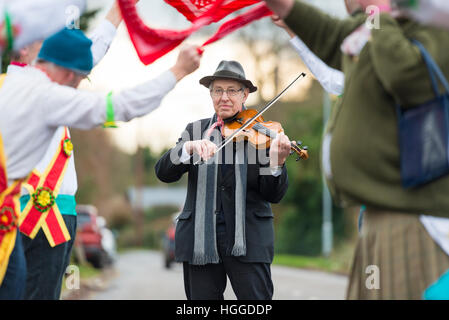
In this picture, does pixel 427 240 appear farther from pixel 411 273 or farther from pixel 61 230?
pixel 61 230

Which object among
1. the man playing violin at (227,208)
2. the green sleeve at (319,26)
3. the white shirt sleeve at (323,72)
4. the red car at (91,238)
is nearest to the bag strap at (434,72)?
the green sleeve at (319,26)

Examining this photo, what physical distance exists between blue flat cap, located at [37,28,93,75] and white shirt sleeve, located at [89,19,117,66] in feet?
2.04

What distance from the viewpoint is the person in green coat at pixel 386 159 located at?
2.48 m

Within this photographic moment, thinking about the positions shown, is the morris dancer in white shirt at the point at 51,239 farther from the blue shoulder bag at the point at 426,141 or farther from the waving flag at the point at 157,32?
the blue shoulder bag at the point at 426,141

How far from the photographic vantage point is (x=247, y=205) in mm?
4145

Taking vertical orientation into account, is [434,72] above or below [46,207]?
above

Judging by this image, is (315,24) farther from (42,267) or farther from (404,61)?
(42,267)

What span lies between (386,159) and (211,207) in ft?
5.59

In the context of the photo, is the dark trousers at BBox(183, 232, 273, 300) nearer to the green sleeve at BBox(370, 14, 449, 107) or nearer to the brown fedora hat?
the brown fedora hat

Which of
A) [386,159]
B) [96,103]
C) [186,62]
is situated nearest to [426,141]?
[386,159]

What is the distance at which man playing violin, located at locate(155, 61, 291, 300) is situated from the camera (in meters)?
4.01

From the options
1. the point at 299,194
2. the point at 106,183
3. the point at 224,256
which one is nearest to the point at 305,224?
the point at 299,194

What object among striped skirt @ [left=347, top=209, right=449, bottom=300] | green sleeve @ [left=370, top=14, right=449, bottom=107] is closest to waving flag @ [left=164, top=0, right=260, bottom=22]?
green sleeve @ [left=370, top=14, right=449, bottom=107]
